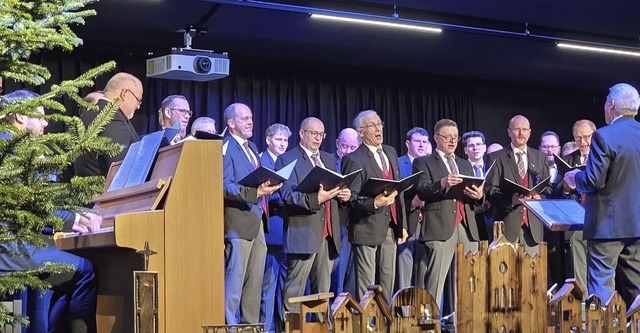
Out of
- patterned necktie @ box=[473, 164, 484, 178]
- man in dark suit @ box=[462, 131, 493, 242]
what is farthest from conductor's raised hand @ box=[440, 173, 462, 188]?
patterned necktie @ box=[473, 164, 484, 178]

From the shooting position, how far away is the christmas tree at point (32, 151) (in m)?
2.63

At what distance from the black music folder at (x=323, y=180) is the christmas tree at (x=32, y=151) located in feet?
9.12

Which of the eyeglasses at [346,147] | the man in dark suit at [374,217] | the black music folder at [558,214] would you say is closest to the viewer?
the black music folder at [558,214]

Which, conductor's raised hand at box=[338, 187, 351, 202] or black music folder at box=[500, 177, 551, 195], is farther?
black music folder at box=[500, 177, 551, 195]

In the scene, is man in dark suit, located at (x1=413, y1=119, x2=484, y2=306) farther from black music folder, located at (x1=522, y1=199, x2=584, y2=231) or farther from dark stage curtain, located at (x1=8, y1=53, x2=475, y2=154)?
dark stage curtain, located at (x1=8, y1=53, x2=475, y2=154)

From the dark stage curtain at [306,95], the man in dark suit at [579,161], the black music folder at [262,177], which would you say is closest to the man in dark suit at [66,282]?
the black music folder at [262,177]

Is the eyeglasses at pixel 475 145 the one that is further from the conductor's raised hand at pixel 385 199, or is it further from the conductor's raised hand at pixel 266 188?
the conductor's raised hand at pixel 266 188

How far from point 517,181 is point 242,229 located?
8.05 feet

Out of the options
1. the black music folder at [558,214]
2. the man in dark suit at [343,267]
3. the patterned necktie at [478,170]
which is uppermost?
the patterned necktie at [478,170]

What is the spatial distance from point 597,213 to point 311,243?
6.08ft

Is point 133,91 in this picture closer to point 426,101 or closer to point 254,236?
point 254,236

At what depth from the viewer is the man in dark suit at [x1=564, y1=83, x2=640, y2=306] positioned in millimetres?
5168

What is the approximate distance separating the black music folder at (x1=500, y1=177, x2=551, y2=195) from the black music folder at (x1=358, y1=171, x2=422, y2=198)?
2.83 ft

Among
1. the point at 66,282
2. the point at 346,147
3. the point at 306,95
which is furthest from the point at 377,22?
the point at 66,282
